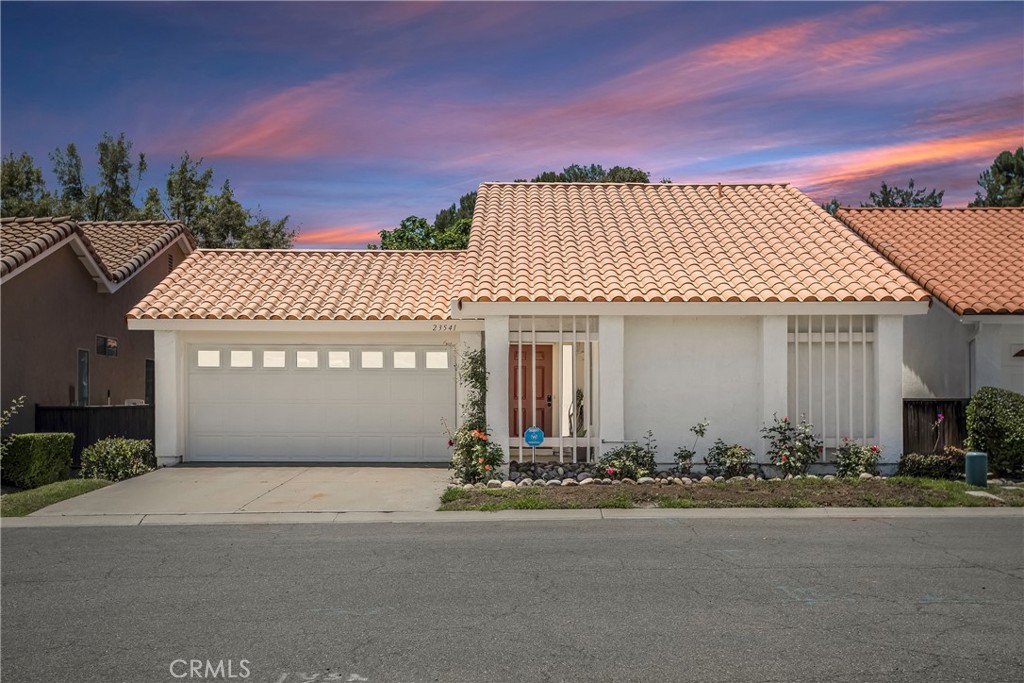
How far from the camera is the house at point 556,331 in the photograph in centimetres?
1534

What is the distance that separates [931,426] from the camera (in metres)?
15.6

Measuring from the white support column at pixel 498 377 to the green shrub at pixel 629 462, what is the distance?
1.61 meters

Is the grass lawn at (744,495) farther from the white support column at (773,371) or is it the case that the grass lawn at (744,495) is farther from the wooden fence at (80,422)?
the wooden fence at (80,422)

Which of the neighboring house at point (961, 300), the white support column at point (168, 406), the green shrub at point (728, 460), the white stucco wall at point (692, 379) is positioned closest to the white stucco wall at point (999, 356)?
the neighboring house at point (961, 300)

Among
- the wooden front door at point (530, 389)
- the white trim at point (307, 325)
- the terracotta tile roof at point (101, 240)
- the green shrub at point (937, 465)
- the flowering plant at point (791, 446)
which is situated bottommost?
the green shrub at point (937, 465)

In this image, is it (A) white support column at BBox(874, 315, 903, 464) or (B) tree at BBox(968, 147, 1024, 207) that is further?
(B) tree at BBox(968, 147, 1024, 207)

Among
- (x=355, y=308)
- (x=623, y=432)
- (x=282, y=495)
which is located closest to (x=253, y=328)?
(x=355, y=308)

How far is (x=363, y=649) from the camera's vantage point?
21.5ft

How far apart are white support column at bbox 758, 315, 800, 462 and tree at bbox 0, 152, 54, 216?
36.2m

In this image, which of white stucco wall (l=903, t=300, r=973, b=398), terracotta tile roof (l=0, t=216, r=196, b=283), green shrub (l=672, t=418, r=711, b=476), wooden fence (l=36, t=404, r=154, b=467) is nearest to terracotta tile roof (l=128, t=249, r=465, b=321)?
wooden fence (l=36, t=404, r=154, b=467)

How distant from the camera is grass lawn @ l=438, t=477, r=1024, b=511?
12695 mm

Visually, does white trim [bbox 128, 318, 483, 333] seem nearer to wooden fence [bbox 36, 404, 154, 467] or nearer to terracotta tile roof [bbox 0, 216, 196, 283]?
wooden fence [bbox 36, 404, 154, 467]

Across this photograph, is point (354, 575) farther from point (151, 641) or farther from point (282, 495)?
point (282, 495)

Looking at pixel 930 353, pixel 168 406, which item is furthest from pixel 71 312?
pixel 930 353
